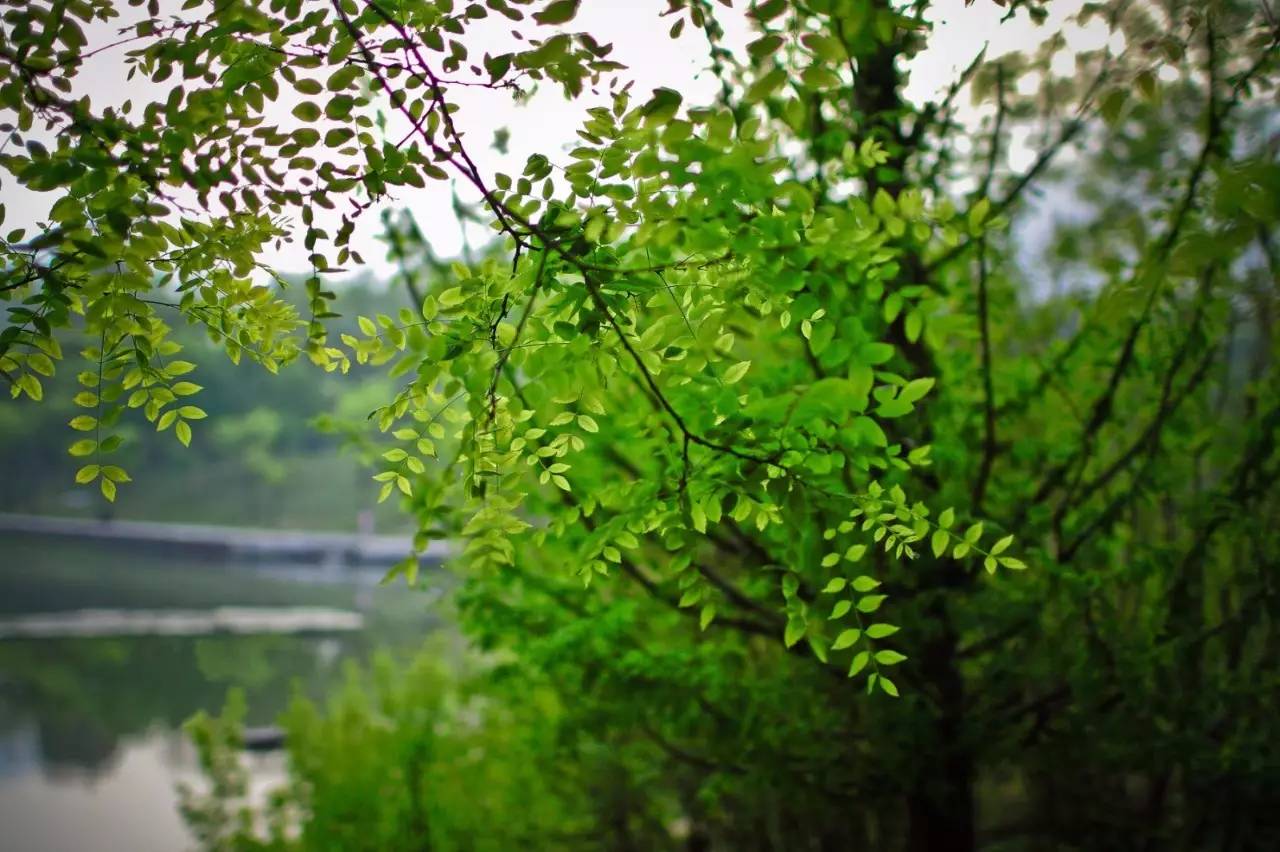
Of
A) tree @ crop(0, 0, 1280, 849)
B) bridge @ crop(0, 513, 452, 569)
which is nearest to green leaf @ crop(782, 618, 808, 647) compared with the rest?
tree @ crop(0, 0, 1280, 849)

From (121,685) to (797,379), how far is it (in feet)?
17.7

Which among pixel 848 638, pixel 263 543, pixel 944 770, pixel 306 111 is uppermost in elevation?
pixel 263 543

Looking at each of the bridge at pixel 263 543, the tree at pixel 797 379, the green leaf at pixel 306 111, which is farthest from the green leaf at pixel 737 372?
the bridge at pixel 263 543

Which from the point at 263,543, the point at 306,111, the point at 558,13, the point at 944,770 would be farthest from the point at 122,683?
the point at 558,13

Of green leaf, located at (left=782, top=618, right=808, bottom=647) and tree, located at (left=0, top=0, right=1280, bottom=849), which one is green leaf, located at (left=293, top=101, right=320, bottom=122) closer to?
tree, located at (left=0, top=0, right=1280, bottom=849)

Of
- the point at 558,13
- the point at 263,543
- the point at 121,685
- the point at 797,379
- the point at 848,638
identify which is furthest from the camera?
the point at 263,543

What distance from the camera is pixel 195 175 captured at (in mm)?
918

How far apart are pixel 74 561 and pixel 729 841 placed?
668 centimetres

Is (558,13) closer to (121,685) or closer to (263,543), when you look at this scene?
(121,685)

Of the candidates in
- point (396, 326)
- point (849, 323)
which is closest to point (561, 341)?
point (396, 326)

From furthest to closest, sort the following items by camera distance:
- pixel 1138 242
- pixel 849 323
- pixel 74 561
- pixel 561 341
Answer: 1. pixel 74 561
2. pixel 1138 242
3. pixel 561 341
4. pixel 849 323

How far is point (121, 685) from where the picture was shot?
5270mm

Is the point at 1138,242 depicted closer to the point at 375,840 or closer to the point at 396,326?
the point at 396,326

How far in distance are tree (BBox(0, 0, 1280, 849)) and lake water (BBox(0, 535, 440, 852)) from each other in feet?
7.41
